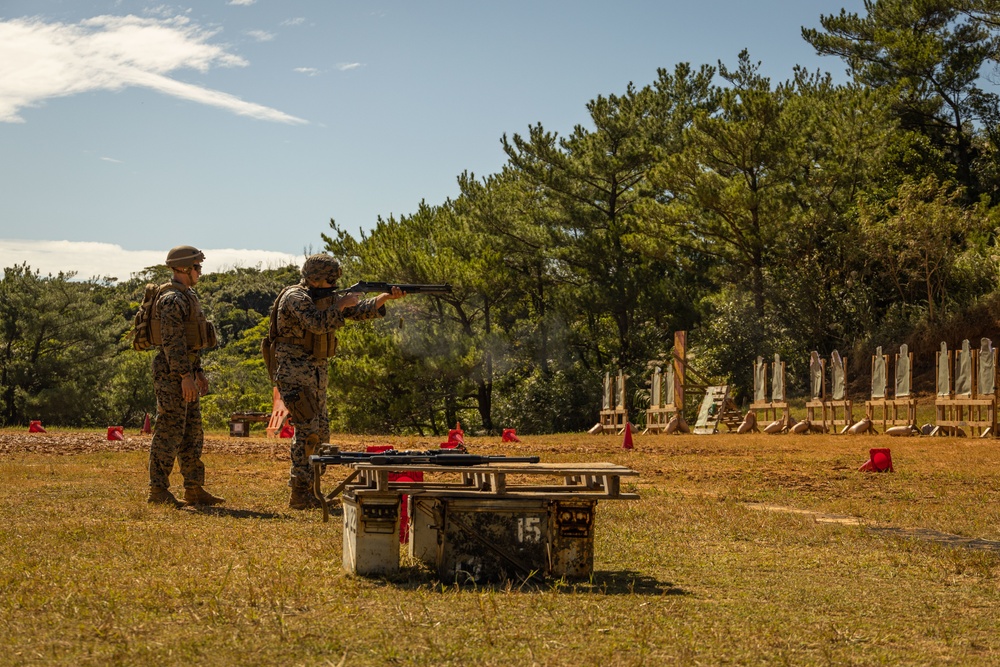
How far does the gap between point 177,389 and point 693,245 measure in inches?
1222

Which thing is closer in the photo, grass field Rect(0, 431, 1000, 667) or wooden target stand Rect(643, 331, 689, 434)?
grass field Rect(0, 431, 1000, 667)

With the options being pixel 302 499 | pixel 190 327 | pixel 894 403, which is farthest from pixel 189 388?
pixel 894 403

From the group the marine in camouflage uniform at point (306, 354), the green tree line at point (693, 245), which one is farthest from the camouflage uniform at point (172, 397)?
the green tree line at point (693, 245)

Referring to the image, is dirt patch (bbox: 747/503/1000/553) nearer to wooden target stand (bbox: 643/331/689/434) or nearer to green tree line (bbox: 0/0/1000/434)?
wooden target stand (bbox: 643/331/689/434)

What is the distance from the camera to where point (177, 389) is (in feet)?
32.8

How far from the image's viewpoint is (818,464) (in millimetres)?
15586

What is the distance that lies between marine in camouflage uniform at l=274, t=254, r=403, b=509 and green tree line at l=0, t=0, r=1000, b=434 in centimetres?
2562

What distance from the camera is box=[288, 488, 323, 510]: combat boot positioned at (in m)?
9.56

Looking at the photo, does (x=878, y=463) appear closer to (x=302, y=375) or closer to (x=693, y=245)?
(x=302, y=375)

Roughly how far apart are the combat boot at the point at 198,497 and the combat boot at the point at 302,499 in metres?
0.80

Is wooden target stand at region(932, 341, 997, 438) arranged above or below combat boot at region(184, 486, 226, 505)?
above

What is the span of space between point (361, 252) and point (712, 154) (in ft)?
45.1

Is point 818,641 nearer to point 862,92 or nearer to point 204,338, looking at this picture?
point 204,338

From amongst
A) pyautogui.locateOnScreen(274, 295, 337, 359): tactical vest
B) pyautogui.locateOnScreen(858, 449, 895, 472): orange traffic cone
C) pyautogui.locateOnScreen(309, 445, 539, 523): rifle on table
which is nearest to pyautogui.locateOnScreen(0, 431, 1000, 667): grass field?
pyautogui.locateOnScreen(309, 445, 539, 523): rifle on table
